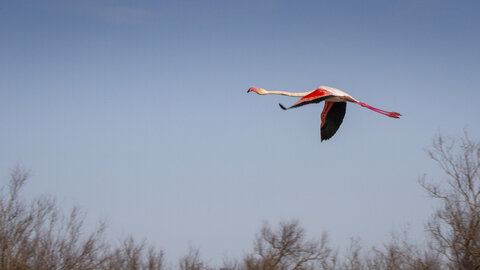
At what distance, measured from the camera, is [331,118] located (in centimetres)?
1210

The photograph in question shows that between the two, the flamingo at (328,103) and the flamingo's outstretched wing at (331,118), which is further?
the flamingo's outstretched wing at (331,118)

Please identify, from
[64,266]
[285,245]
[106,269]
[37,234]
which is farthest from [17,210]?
[285,245]

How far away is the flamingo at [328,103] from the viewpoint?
33.2 ft

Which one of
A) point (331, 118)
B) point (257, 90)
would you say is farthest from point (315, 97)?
point (331, 118)

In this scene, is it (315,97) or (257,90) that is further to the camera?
(257,90)

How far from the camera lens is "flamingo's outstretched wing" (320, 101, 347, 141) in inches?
471

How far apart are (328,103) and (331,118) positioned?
0.38 m

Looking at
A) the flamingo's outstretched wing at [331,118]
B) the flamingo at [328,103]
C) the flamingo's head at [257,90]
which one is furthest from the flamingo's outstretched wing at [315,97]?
the flamingo's outstretched wing at [331,118]

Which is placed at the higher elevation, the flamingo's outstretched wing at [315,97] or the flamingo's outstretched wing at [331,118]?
the flamingo's outstretched wing at [331,118]

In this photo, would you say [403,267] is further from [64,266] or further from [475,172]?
[64,266]

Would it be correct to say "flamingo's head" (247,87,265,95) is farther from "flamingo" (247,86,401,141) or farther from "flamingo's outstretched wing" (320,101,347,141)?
"flamingo's outstretched wing" (320,101,347,141)

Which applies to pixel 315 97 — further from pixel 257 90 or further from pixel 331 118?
pixel 331 118

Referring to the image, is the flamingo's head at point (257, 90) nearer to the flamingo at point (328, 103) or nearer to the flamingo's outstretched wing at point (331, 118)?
the flamingo at point (328, 103)

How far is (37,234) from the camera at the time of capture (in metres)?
29.5
